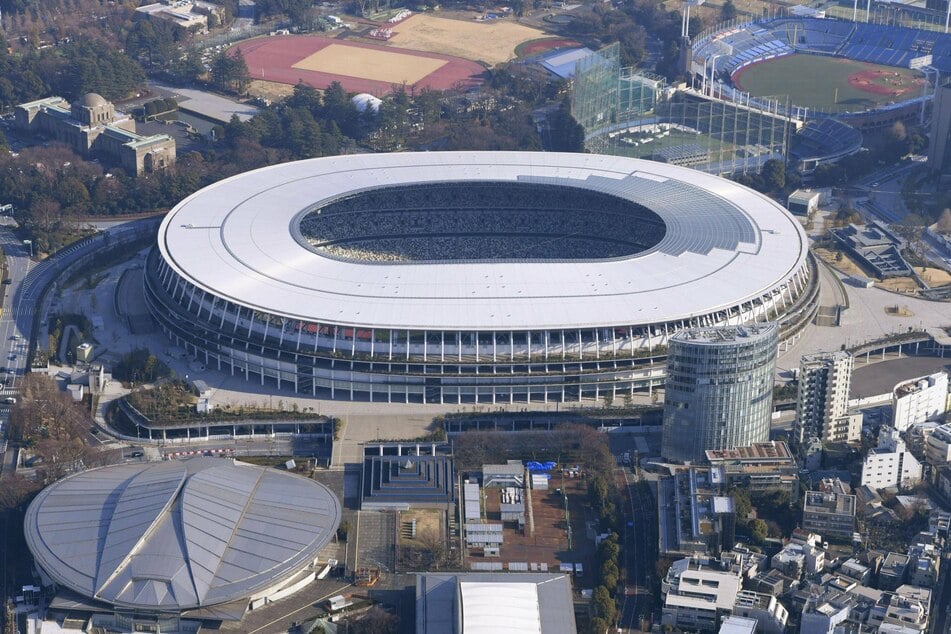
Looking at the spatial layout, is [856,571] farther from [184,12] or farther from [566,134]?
[184,12]

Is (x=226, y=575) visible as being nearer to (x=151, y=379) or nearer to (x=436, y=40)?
(x=151, y=379)

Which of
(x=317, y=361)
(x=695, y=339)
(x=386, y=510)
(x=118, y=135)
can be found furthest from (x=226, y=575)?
(x=118, y=135)

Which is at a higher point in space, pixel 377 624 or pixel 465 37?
Answer: pixel 377 624

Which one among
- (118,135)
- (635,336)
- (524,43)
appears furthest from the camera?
(524,43)

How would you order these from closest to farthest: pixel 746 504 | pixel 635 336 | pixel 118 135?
pixel 746 504
pixel 635 336
pixel 118 135

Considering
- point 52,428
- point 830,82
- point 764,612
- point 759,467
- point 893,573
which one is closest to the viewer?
point 764,612

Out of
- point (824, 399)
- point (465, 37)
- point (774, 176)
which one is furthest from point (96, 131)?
point (824, 399)
